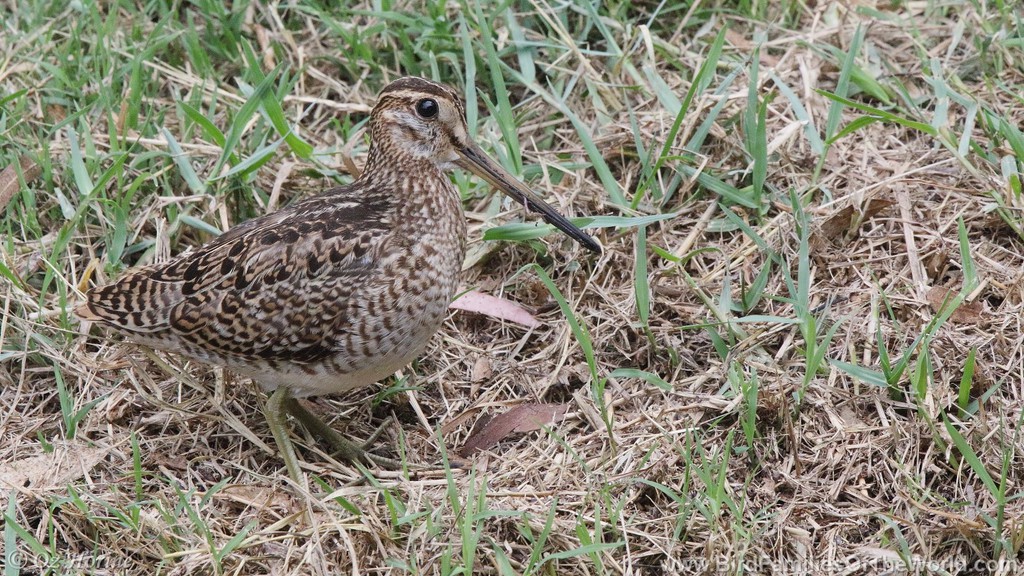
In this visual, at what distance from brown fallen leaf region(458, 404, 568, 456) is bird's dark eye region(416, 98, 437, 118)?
3.85ft

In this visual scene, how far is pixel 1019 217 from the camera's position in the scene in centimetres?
475

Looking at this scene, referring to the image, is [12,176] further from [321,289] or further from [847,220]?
[847,220]

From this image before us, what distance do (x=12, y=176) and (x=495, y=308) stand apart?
2.19 metres

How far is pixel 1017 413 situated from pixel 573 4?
2830 mm

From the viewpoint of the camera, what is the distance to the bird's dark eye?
464 centimetres

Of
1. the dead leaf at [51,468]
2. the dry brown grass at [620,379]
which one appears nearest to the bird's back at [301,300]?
the dry brown grass at [620,379]

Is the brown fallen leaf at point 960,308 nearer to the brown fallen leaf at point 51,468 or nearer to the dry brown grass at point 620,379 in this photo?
the dry brown grass at point 620,379

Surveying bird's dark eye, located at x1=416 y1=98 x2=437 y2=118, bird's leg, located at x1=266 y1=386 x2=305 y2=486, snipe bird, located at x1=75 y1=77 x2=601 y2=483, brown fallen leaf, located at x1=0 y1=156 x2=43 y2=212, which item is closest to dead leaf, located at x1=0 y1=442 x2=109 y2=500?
snipe bird, located at x1=75 y1=77 x2=601 y2=483

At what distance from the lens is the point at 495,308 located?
5.04m

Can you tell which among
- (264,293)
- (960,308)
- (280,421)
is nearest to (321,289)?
(264,293)

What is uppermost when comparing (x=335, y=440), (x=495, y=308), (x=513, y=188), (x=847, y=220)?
(x=513, y=188)

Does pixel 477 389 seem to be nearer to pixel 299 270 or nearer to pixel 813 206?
pixel 299 270

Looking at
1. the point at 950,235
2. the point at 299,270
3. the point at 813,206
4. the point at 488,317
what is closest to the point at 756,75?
the point at 813,206

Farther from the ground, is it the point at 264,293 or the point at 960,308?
the point at 264,293
